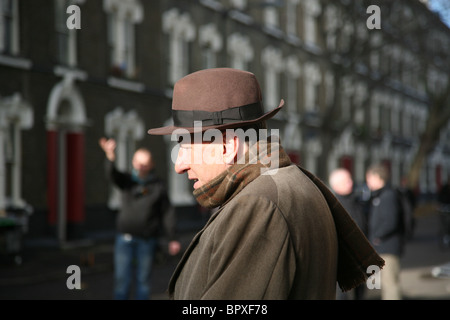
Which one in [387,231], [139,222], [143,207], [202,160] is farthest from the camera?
[387,231]

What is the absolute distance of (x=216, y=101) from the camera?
6.94 ft

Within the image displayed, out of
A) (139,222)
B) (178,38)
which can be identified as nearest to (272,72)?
(178,38)

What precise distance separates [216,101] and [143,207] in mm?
6058

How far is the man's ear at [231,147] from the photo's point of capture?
Answer: 7.02 feet

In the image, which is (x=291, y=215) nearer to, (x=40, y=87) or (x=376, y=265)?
(x=376, y=265)

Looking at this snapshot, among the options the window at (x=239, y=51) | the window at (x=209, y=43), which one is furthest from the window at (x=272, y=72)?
the window at (x=209, y=43)

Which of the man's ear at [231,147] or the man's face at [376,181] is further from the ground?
the man's ear at [231,147]

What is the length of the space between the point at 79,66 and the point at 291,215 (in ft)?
57.5

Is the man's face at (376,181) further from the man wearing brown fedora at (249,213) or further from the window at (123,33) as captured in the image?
the window at (123,33)

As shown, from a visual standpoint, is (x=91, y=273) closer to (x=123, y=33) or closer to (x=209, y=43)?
(x=123, y=33)

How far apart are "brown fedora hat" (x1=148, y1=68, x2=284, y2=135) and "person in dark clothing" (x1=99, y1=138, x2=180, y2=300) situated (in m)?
5.79

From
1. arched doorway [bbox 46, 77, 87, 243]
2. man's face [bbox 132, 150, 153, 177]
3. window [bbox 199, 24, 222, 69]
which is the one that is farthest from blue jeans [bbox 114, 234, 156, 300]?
window [bbox 199, 24, 222, 69]

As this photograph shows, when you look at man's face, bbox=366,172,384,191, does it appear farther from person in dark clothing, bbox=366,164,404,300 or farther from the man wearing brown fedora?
the man wearing brown fedora

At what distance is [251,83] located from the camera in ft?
7.22
